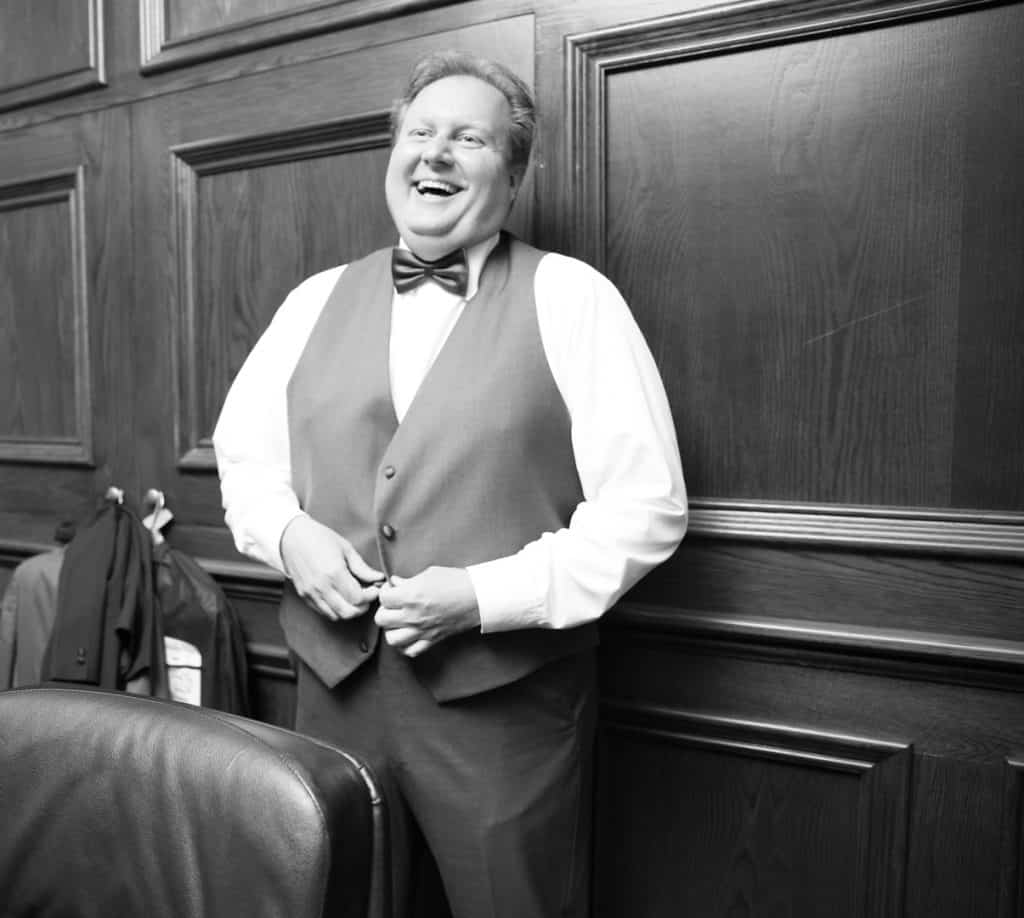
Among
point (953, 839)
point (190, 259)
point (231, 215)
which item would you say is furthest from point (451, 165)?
point (953, 839)

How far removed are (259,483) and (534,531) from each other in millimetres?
478

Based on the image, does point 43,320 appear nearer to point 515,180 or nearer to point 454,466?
point 515,180

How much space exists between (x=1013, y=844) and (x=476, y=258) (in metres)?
1.21

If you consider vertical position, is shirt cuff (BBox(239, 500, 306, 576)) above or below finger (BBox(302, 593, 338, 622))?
above

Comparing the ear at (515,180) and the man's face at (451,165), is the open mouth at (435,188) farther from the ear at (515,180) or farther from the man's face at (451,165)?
the ear at (515,180)

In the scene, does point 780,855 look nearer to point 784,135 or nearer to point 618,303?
point 618,303

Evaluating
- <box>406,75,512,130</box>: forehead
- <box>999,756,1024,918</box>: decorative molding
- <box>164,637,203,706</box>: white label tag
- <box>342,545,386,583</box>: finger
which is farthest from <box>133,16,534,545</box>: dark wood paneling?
<box>999,756,1024,918</box>: decorative molding

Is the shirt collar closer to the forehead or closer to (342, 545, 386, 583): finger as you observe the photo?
the forehead

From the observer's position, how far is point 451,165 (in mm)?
1622

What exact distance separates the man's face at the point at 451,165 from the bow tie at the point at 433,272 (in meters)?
0.02

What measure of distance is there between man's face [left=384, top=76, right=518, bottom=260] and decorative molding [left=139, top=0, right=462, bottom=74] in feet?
1.81

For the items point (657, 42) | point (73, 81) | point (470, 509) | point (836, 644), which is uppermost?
point (73, 81)

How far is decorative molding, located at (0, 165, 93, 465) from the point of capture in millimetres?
2645

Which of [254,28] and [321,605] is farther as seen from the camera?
[254,28]
